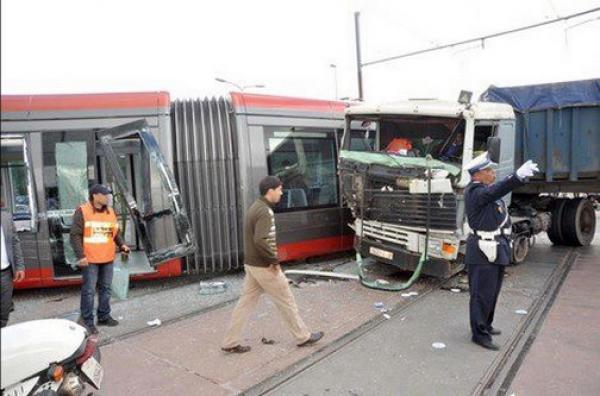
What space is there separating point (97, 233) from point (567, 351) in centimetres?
484

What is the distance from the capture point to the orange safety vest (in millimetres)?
5242

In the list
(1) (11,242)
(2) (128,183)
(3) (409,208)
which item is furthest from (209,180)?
(1) (11,242)

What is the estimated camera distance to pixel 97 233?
529 cm

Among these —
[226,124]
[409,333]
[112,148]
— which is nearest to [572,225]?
[409,333]

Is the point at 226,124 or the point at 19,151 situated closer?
the point at 19,151

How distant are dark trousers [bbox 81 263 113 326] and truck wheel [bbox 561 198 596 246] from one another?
8.61 m

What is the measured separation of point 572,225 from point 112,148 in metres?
8.61

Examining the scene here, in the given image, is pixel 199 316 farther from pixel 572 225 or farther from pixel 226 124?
pixel 572 225

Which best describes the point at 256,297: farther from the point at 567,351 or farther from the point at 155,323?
the point at 567,351

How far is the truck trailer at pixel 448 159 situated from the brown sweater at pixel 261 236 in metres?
2.38

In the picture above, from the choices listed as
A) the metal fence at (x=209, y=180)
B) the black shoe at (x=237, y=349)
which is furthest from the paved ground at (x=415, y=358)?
the metal fence at (x=209, y=180)

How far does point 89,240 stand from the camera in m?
5.27

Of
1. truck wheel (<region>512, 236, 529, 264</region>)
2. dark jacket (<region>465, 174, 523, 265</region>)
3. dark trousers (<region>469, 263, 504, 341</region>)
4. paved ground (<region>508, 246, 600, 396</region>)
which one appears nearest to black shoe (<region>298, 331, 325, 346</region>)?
dark trousers (<region>469, 263, 504, 341</region>)

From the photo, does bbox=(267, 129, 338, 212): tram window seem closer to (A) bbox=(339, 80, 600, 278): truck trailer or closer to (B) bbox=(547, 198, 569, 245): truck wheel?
(A) bbox=(339, 80, 600, 278): truck trailer
